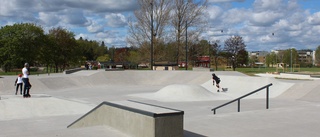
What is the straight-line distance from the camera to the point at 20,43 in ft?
139

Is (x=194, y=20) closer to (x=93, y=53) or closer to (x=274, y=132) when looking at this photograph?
(x=274, y=132)

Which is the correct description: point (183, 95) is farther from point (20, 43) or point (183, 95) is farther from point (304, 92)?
point (20, 43)

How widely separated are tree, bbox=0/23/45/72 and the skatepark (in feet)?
65.3

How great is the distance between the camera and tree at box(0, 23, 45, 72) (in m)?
42.0

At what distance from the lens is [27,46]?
43.2 metres

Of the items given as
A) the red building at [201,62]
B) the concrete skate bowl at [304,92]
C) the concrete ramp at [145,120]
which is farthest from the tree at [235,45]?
the concrete ramp at [145,120]

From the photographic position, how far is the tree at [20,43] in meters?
42.0

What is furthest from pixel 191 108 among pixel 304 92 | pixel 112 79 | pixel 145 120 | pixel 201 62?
pixel 201 62

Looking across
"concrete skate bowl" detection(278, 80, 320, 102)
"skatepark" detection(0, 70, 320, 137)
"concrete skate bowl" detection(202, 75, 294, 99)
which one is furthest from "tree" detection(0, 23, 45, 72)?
"concrete skate bowl" detection(278, 80, 320, 102)

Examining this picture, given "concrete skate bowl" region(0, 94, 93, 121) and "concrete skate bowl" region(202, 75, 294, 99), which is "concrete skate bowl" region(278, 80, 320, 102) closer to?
"concrete skate bowl" region(202, 75, 294, 99)

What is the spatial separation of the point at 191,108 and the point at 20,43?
36053mm

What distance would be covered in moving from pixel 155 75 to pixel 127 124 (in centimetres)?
2451

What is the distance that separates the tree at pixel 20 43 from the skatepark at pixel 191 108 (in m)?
19.9

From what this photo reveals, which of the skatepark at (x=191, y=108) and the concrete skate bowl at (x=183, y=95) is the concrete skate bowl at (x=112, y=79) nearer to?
the skatepark at (x=191, y=108)
